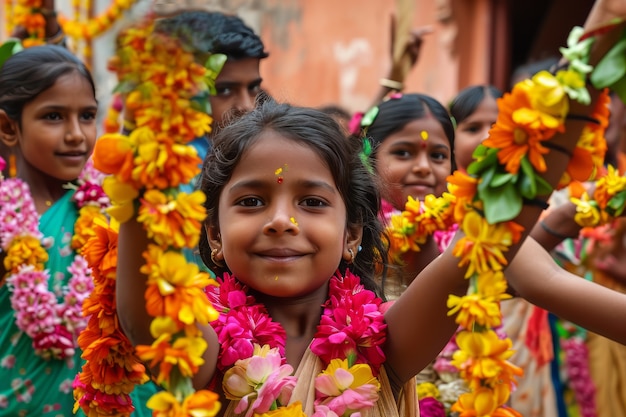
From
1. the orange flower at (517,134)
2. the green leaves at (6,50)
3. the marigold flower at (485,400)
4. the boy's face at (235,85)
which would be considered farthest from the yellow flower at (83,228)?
the orange flower at (517,134)

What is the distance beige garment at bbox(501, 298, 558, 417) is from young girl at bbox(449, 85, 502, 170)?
0.79m

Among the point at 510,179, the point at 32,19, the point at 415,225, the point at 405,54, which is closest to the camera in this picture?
the point at 510,179

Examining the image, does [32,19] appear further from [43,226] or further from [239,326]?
[239,326]

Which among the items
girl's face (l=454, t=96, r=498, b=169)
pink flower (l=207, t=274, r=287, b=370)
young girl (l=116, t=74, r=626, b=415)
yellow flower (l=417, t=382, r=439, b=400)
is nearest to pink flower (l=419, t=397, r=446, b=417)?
yellow flower (l=417, t=382, r=439, b=400)

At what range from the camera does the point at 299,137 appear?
2.61 metres

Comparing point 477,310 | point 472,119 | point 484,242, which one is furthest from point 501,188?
point 472,119

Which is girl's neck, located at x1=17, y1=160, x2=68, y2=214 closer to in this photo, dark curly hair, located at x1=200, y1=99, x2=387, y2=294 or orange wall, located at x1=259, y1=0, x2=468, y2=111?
dark curly hair, located at x1=200, y1=99, x2=387, y2=294

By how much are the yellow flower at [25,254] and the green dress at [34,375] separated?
0.20 feet

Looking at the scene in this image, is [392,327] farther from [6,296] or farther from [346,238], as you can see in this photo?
[6,296]

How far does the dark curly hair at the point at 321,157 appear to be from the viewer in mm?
2639

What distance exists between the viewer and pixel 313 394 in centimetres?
242

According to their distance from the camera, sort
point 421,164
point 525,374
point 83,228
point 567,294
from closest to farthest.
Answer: point 567,294, point 83,228, point 421,164, point 525,374

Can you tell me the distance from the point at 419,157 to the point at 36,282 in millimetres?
1639

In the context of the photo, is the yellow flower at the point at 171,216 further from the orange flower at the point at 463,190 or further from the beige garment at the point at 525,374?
the beige garment at the point at 525,374
